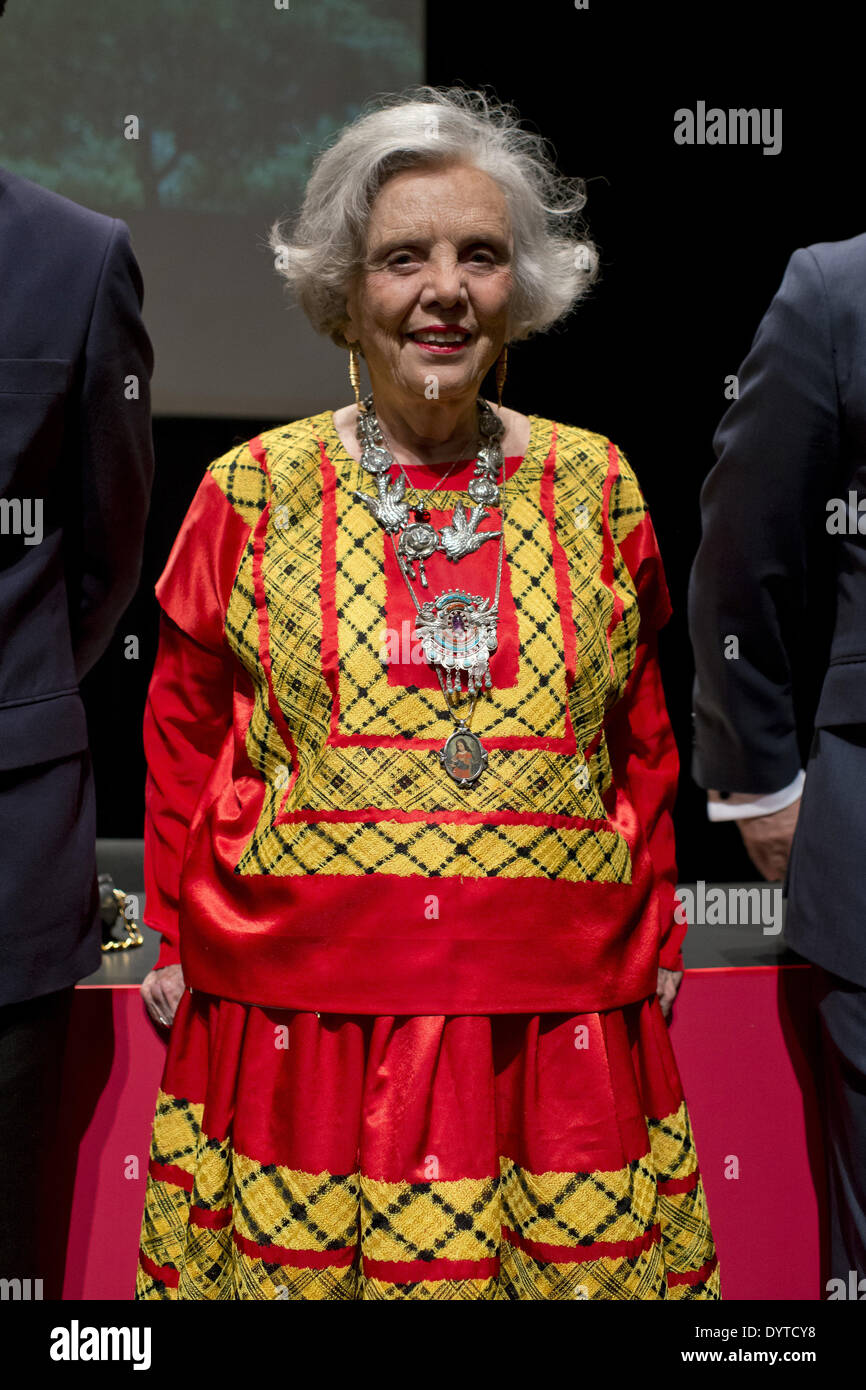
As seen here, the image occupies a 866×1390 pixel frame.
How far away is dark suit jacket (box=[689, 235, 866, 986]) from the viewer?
1.62m

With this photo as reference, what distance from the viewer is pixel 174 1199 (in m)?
1.75

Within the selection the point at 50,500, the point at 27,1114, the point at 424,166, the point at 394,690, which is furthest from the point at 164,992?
the point at 424,166

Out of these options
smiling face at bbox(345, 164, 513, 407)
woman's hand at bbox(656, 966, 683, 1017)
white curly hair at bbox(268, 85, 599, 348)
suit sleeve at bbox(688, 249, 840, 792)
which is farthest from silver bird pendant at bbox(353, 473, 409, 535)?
woman's hand at bbox(656, 966, 683, 1017)

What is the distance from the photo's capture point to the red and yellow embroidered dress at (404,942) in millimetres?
1609

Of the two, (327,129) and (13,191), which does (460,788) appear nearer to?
(13,191)

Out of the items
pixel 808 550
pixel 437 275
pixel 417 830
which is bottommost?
pixel 417 830

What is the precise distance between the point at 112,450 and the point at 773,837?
0.96 meters

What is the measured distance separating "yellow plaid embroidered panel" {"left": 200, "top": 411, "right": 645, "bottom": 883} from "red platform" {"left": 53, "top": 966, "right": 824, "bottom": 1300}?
360 millimetres

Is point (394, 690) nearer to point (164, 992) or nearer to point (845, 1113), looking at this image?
point (164, 992)

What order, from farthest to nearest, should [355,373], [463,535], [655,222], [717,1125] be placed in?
[655,222] < [717,1125] < [355,373] < [463,535]

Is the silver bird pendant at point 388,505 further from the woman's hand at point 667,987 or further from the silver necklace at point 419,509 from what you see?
the woman's hand at point 667,987

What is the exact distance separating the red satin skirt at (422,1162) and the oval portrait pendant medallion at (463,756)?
0.89ft

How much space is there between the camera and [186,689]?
1807 mm

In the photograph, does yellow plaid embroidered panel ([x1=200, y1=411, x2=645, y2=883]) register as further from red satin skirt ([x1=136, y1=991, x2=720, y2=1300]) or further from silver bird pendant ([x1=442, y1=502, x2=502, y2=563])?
red satin skirt ([x1=136, y1=991, x2=720, y2=1300])
